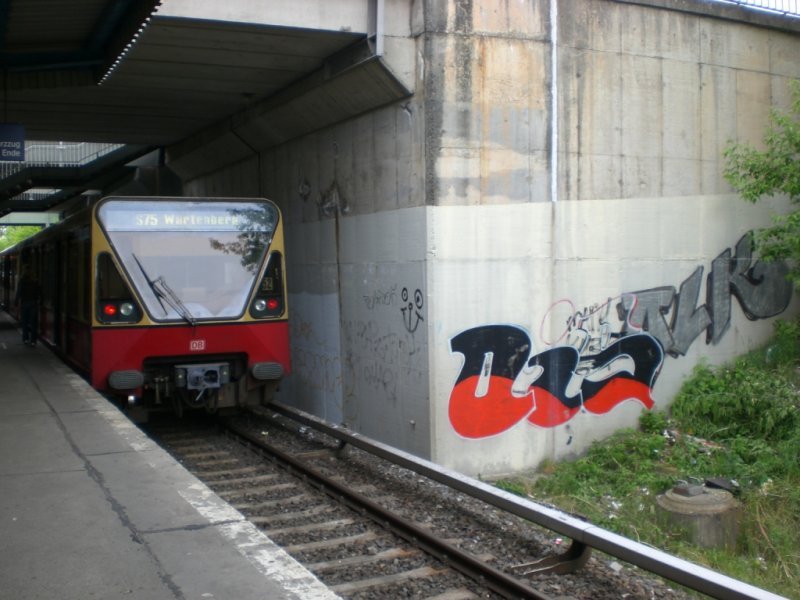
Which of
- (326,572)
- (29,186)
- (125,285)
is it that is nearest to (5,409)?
→ (125,285)

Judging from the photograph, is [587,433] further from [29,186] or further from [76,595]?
[29,186]

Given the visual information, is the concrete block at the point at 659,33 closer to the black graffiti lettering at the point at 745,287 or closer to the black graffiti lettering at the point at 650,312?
the black graffiti lettering at the point at 745,287

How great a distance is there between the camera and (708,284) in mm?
12734

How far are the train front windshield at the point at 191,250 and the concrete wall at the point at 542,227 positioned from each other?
5.70 ft

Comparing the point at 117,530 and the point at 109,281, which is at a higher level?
the point at 109,281

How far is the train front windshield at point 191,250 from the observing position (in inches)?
430

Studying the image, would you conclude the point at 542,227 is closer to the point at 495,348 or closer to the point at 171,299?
the point at 495,348

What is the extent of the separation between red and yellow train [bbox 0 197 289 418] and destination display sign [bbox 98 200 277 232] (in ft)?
0.04

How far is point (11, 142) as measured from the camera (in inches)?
595

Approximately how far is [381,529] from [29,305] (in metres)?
11.9

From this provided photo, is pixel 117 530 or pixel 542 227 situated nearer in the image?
pixel 117 530

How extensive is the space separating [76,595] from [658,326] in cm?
953

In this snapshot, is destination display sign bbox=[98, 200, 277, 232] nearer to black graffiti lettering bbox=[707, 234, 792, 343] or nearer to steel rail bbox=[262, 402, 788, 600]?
steel rail bbox=[262, 402, 788, 600]

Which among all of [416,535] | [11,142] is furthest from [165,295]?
[11,142]
